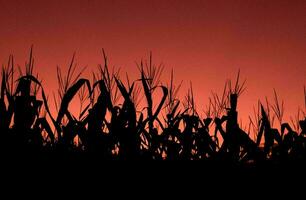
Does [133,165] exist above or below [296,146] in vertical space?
below

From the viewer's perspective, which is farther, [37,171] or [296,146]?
[296,146]

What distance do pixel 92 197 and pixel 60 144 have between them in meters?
0.64

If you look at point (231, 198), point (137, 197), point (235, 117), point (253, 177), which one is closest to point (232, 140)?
point (235, 117)

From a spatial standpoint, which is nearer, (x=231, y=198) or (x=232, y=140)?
(x=231, y=198)

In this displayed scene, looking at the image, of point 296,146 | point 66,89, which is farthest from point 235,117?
point 66,89

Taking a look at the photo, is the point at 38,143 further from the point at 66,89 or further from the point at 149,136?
the point at 149,136

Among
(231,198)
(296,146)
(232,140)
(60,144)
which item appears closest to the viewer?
(231,198)

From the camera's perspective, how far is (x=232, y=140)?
381 cm

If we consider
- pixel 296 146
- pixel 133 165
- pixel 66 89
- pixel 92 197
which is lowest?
pixel 92 197

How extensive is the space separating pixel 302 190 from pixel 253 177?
1.18ft

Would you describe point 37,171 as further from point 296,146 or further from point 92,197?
point 296,146

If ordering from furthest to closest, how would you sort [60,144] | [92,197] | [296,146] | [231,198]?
[296,146] < [60,144] < [231,198] < [92,197]

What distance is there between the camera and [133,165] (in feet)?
9.89

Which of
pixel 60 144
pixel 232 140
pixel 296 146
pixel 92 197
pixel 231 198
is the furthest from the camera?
pixel 296 146
